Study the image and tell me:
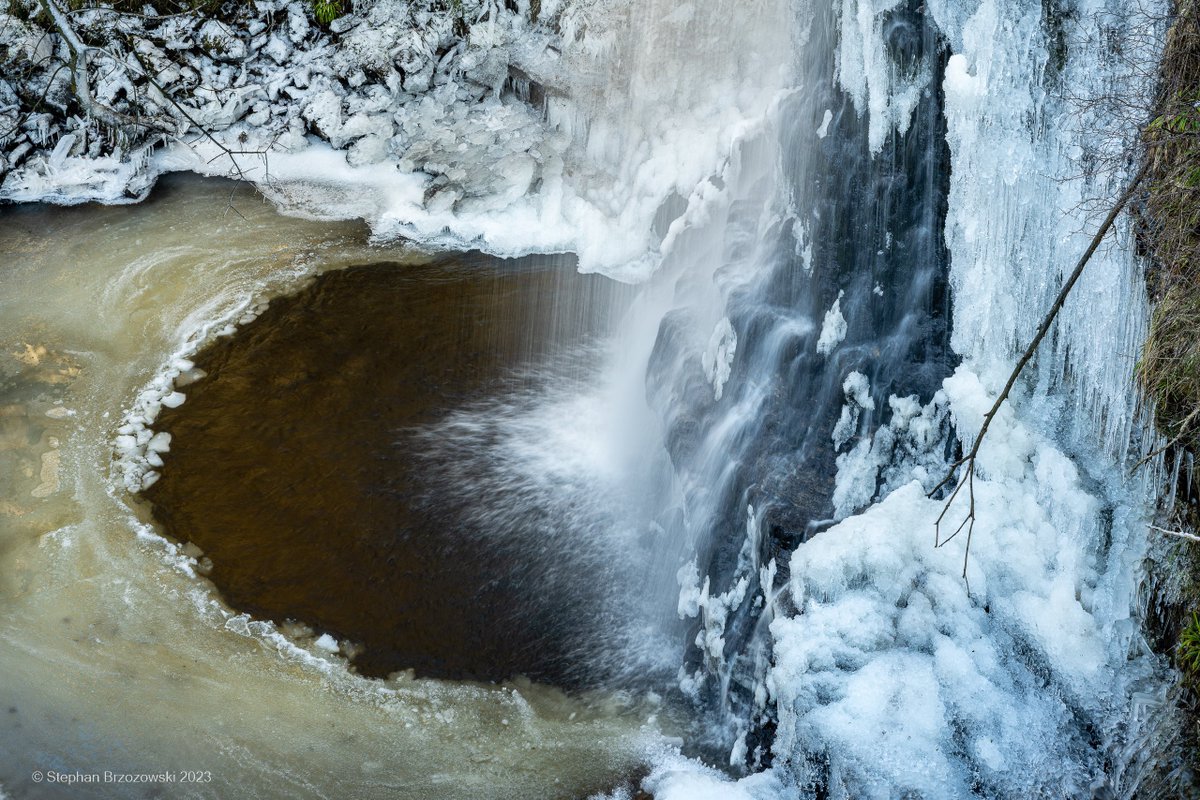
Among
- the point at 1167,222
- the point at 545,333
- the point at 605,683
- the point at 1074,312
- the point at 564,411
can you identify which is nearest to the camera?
the point at 1167,222

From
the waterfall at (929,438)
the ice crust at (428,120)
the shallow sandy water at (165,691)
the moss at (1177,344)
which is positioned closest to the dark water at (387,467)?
the shallow sandy water at (165,691)

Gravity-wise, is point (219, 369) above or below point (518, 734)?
above

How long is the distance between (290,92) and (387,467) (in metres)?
4.91

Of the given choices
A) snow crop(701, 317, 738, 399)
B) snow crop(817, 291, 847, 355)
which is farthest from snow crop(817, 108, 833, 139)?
snow crop(701, 317, 738, 399)

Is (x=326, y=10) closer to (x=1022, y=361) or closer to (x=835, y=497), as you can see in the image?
(x=835, y=497)

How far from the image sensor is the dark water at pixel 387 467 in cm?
616

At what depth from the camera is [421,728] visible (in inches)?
219

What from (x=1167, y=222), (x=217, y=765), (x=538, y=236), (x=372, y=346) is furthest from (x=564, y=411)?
(x=1167, y=222)

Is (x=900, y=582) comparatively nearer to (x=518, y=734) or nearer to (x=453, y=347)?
(x=518, y=734)

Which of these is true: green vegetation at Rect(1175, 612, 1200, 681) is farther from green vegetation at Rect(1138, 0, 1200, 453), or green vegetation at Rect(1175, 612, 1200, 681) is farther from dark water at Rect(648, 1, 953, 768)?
dark water at Rect(648, 1, 953, 768)

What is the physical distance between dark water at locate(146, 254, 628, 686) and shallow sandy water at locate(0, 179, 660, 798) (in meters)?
0.25

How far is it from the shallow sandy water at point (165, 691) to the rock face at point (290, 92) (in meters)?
2.97

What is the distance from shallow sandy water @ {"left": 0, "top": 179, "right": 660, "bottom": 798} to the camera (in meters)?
5.27

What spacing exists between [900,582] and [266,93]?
8089 millimetres
